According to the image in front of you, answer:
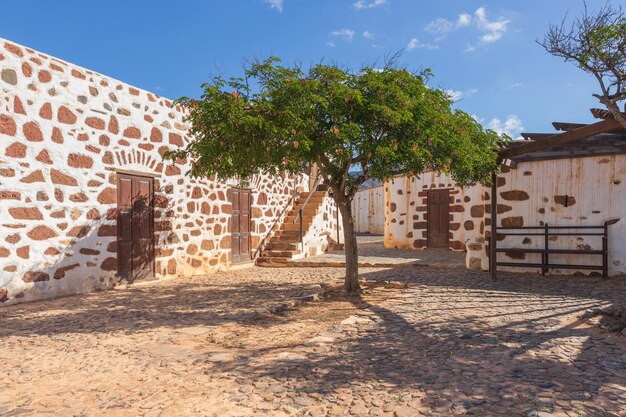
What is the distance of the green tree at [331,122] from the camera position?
504 centimetres

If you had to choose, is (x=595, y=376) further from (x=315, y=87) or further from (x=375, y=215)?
(x=375, y=215)

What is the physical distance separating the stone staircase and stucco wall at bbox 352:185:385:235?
388 inches

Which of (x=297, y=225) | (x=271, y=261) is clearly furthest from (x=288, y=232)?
(x=271, y=261)

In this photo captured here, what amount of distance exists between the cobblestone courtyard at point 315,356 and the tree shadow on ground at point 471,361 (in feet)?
0.05

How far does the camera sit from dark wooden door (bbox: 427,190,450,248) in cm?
1357

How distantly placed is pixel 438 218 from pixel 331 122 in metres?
9.20

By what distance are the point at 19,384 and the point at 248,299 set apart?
337cm

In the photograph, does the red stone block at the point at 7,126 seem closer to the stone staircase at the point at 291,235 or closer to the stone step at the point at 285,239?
the stone staircase at the point at 291,235

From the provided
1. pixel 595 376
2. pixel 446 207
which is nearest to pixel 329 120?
pixel 595 376

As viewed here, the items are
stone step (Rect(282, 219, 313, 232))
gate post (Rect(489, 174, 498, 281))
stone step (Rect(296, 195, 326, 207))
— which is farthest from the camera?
stone step (Rect(296, 195, 326, 207))

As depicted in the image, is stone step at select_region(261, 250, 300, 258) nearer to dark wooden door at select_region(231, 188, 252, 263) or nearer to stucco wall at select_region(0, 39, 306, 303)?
dark wooden door at select_region(231, 188, 252, 263)

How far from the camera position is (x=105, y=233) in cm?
696

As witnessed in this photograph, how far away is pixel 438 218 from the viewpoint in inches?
539

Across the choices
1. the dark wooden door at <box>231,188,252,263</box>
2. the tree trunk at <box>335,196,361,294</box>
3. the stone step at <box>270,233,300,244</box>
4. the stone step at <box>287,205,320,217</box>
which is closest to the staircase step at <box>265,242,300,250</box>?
the stone step at <box>270,233,300,244</box>
